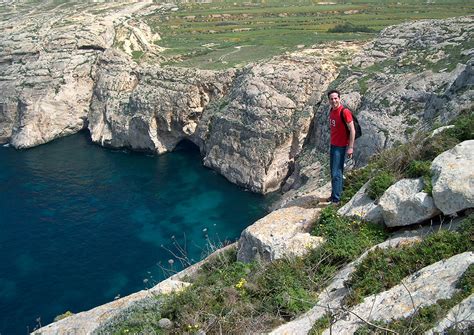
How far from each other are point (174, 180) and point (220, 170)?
512 centimetres

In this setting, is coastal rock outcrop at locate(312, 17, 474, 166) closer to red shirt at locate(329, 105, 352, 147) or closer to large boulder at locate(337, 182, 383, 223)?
red shirt at locate(329, 105, 352, 147)

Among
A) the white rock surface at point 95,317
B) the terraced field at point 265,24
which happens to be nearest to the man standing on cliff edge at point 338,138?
the white rock surface at point 95,317

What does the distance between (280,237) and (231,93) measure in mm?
42056

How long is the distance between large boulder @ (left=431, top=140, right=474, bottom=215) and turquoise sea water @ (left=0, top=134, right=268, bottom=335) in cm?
1903

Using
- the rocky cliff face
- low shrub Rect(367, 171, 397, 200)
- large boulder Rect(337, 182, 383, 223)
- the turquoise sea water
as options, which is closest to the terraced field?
the rocky cliff face

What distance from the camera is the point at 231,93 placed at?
54.3 metres

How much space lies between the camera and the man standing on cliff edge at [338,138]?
14.9m

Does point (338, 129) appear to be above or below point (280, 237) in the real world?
above

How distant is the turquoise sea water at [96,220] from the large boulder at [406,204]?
1771 cm

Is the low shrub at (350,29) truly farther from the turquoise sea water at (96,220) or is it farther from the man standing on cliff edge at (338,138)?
the man standing on cliff edge at (338,138)

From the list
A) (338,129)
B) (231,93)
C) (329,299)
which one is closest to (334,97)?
(338,129)

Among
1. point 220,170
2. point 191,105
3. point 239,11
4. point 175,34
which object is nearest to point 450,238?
point 220,170

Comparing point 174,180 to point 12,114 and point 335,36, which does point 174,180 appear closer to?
point 12,114

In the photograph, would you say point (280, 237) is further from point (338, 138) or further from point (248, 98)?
point (248, 98)
